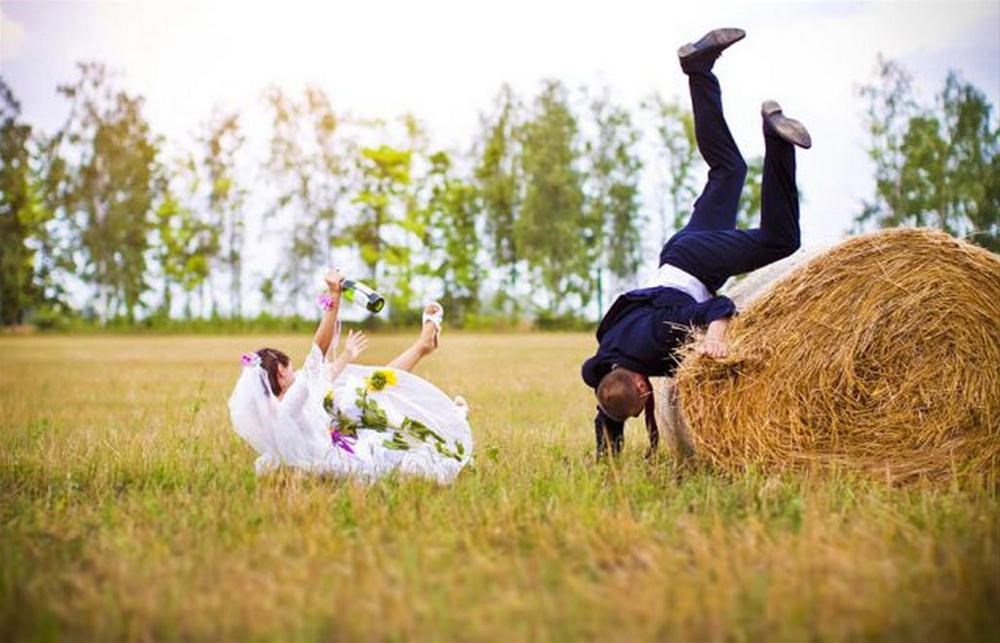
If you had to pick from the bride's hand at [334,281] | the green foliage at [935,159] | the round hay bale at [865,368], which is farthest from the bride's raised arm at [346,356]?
the green foliage at [935,159]

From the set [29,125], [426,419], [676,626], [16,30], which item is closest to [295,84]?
[29,125]

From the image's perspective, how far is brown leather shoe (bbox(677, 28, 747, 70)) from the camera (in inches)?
269

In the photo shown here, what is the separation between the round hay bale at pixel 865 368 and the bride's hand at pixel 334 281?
2121 mm

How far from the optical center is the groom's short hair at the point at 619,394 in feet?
20.8

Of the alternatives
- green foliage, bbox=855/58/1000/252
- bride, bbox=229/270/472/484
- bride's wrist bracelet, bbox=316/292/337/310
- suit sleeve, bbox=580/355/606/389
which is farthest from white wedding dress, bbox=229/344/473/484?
green foliage, bbox=855/58/1000/252

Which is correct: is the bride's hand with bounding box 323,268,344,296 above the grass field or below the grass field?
above

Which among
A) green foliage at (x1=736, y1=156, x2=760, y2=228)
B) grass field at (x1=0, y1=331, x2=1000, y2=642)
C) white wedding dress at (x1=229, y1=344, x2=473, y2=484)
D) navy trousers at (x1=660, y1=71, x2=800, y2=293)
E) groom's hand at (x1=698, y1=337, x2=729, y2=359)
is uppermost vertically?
green foliage at (x1=736, y1=156, x2=760, y2=228)

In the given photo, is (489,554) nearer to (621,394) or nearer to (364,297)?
(621,394)

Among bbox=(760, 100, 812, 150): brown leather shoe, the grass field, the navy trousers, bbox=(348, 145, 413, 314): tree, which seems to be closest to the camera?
the grass field

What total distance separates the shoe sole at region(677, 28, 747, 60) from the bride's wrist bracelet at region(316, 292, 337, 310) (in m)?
2.73

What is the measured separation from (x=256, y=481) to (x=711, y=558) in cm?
296

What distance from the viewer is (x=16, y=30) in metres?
11.8

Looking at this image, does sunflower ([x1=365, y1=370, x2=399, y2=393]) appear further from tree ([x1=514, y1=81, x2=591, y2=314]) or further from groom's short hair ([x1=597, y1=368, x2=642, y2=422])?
tree ([x1=514, y1=81, x2=591, y2=314])

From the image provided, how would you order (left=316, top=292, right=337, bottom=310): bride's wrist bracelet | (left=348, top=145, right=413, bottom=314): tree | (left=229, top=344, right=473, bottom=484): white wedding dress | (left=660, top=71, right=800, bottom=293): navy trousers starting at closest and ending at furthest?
1. (left=229, top=344, right=473, bottom=484): white wedding dress
2. (left=660, top=71, right=800, bottom=293): navy trousers
3. (left=316, top=292, right=337, bottom=310): bride's wrist bracelet
4. (left=348, top=145, right=413, bottom=314): tree
